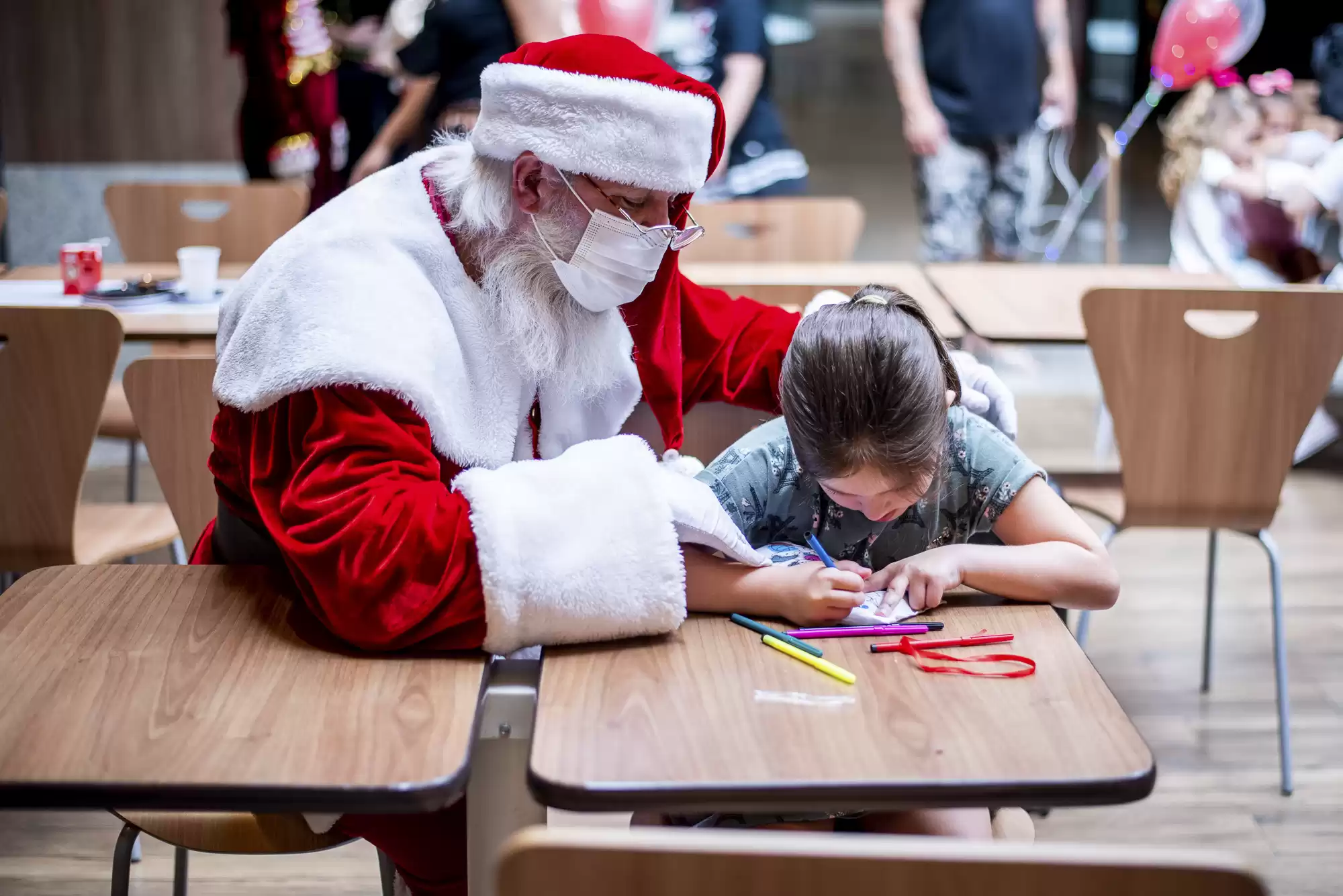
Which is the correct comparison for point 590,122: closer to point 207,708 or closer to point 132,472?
point 207,708

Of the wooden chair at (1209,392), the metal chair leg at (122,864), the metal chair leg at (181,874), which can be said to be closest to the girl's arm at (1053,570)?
the wooden chair at (1209,392)

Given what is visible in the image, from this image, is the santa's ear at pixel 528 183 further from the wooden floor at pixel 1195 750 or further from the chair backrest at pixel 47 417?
the wooden floor at pixel 1195 750

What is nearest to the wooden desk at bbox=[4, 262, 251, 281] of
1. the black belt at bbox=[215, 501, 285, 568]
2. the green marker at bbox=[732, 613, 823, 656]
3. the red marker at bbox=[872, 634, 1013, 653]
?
the black belt at bbox=[215, 501, 285, 568]

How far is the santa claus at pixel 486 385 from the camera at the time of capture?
121cm

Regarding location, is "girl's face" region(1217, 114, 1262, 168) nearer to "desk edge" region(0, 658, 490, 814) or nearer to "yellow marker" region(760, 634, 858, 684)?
"yellow marker" region(760, 634, 858, 684)

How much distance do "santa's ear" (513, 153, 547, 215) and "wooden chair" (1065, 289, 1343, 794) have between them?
3.67ft

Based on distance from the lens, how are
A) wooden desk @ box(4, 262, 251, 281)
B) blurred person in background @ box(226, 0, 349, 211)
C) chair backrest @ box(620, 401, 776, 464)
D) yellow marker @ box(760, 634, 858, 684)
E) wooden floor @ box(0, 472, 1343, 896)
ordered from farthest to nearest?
blurred person in background @ box(226, 0, 349, 211) → wooden desk @ box(4, 262, 251, 281) → wooden floor @ box(0, 472, 1343, 896) → chair backrest @ box(620, 401, 776, 464) → yellow marker @ box(760, 634, 858, 684)

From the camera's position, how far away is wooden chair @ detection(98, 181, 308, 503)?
3.42 m

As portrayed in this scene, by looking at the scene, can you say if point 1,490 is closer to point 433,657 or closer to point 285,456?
point 285,456

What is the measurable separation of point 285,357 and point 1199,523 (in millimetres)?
1739

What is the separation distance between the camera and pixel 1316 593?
10.8 ft

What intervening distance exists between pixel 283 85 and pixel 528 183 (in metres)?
3.15

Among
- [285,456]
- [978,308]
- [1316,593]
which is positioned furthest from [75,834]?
[1316,593]

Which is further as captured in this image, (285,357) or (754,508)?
(754,508)
